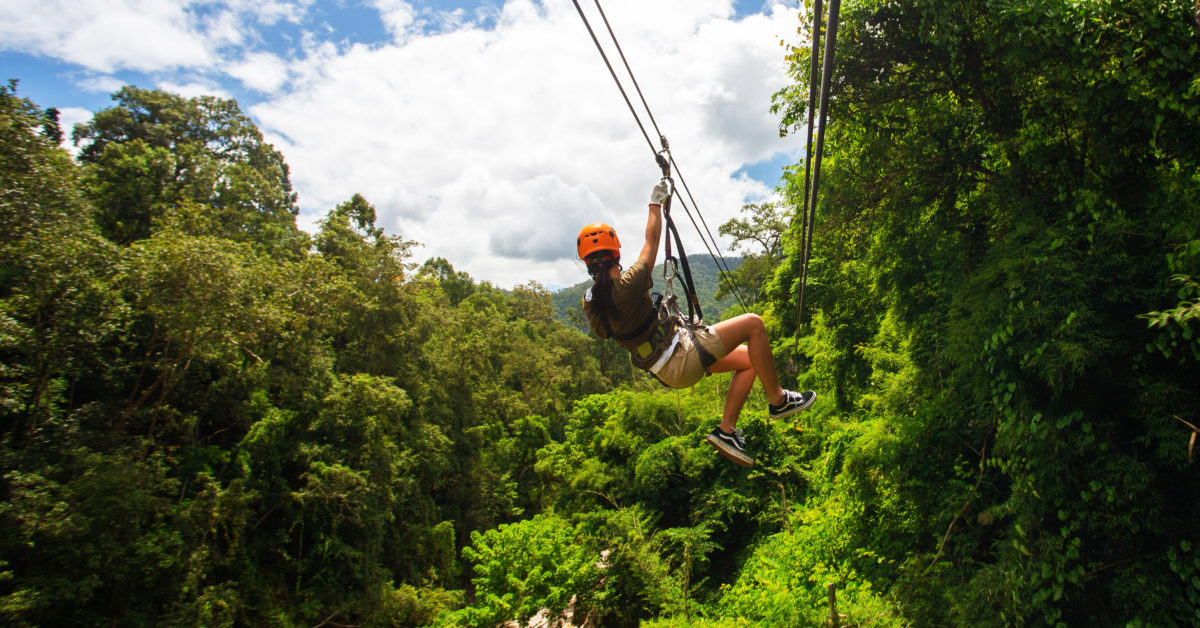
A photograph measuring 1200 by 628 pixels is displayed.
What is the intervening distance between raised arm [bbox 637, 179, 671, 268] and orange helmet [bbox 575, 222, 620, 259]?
0.21 m

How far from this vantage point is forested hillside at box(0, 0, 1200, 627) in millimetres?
4246

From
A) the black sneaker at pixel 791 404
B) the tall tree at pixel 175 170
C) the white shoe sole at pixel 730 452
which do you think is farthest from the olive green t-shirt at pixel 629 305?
the tall tree at pixel 175 170

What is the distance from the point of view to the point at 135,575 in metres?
9.37

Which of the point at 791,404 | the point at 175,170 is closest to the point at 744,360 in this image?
the point at 791,404

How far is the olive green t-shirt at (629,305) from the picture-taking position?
347cm

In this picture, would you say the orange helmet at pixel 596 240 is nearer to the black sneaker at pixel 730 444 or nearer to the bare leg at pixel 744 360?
the bare leg at pixel 744 360

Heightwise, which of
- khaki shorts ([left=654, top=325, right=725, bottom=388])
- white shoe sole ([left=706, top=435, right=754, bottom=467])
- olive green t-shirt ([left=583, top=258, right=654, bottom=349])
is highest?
olive green t-shirt ([left=583, top=258, right=654, bottom=349])

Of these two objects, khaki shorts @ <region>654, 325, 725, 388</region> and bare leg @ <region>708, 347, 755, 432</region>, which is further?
bare leg @ <region>708, 347, 755, 432</region>

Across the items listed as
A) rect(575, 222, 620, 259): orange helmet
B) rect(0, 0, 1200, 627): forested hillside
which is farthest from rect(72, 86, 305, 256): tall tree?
rect(575, 222, 620, 259): orange helmet

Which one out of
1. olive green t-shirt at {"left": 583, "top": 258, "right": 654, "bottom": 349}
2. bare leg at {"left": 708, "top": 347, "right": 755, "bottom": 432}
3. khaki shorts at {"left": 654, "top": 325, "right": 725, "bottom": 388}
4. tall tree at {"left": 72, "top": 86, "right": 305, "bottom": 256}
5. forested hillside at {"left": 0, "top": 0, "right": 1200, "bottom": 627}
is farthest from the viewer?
tall tree at {"left": 72, "top": 86, "right": 305, "bottom": 256}

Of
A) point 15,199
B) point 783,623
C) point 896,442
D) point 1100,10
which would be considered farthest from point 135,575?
point 1100,10

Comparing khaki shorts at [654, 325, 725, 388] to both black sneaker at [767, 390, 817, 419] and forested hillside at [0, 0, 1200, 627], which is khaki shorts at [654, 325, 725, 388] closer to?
black sneaker at [767, 390, 817, 419]

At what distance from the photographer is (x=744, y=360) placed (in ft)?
13.4

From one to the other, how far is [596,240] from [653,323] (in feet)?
2.26
